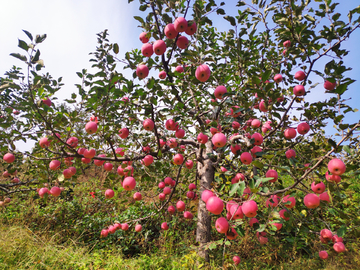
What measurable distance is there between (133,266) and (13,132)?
2.92 m

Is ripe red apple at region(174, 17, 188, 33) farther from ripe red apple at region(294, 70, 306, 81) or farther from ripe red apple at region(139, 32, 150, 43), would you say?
ripe red apple at region(294, 70, 306, 81)

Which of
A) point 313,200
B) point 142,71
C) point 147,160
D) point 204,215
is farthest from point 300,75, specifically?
point 204,215

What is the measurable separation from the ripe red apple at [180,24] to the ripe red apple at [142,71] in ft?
1.86

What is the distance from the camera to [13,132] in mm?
2566

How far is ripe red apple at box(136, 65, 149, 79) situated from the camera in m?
2.08

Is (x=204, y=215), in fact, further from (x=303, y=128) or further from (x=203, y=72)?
(x=203, y=72)

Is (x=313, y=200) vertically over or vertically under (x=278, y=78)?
under

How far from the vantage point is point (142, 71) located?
2.09m

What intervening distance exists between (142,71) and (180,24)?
0.67 m

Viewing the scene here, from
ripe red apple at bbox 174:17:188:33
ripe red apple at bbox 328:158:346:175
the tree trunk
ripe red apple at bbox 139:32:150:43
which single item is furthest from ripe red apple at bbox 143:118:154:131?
ripe red apple at bbox 328:158:346:175

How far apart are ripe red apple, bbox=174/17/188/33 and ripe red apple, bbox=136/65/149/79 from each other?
566 millimetres

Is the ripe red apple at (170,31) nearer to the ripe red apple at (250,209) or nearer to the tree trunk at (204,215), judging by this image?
the ripe red apple at (250,209)

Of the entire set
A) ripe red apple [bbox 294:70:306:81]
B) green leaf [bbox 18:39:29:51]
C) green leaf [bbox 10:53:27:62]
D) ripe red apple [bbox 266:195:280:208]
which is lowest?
ripe red apple [bbox 266:195:280:208]

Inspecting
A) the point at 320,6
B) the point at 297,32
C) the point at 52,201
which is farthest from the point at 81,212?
the point at 320,6
